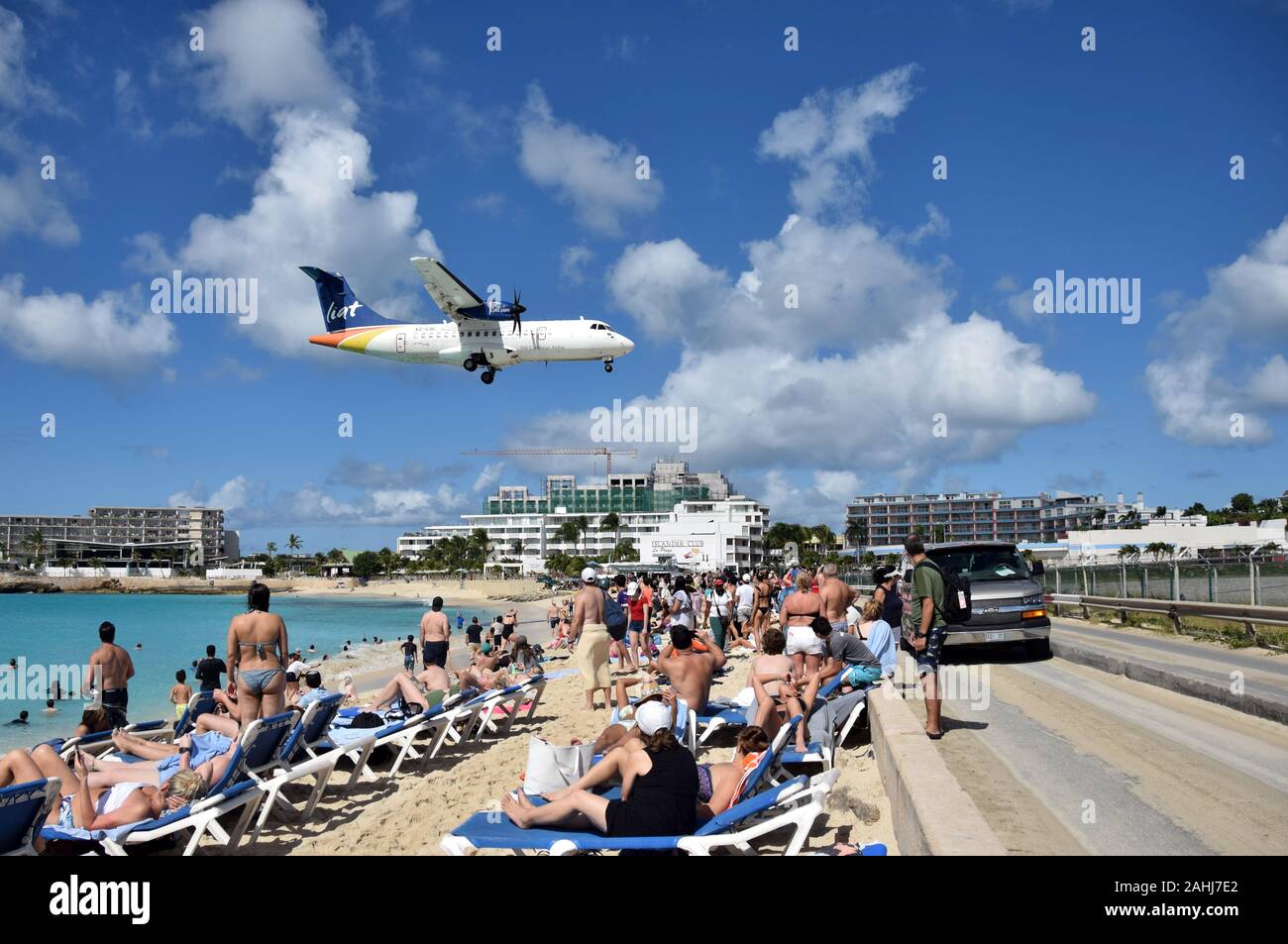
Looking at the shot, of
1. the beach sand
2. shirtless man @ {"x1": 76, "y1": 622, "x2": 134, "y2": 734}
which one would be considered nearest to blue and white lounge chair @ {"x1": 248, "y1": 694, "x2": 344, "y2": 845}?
the beach sand

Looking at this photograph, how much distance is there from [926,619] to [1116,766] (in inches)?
66.1

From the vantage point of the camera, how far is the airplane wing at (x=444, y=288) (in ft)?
76.3

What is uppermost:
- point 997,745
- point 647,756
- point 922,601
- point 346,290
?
point 346,290

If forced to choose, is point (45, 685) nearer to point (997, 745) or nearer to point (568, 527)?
point (997, 745)

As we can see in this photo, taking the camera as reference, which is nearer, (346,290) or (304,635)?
(346,290)

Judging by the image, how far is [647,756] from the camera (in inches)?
205

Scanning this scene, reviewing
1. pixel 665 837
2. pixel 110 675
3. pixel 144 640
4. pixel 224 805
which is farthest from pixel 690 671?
pixel 144 640

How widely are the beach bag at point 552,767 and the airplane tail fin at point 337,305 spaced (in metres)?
24.9

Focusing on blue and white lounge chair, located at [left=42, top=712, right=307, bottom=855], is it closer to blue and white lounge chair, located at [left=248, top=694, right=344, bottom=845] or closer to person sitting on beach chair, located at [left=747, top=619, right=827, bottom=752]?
blue and white lounge chair, located at [left=248, top=694, right=344, bottom=845]

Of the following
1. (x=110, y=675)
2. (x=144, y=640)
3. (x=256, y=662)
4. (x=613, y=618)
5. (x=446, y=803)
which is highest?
(x=256, y=662)

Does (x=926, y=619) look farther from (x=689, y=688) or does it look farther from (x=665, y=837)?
(x=665, y=837)

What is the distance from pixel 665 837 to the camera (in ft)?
16.0
